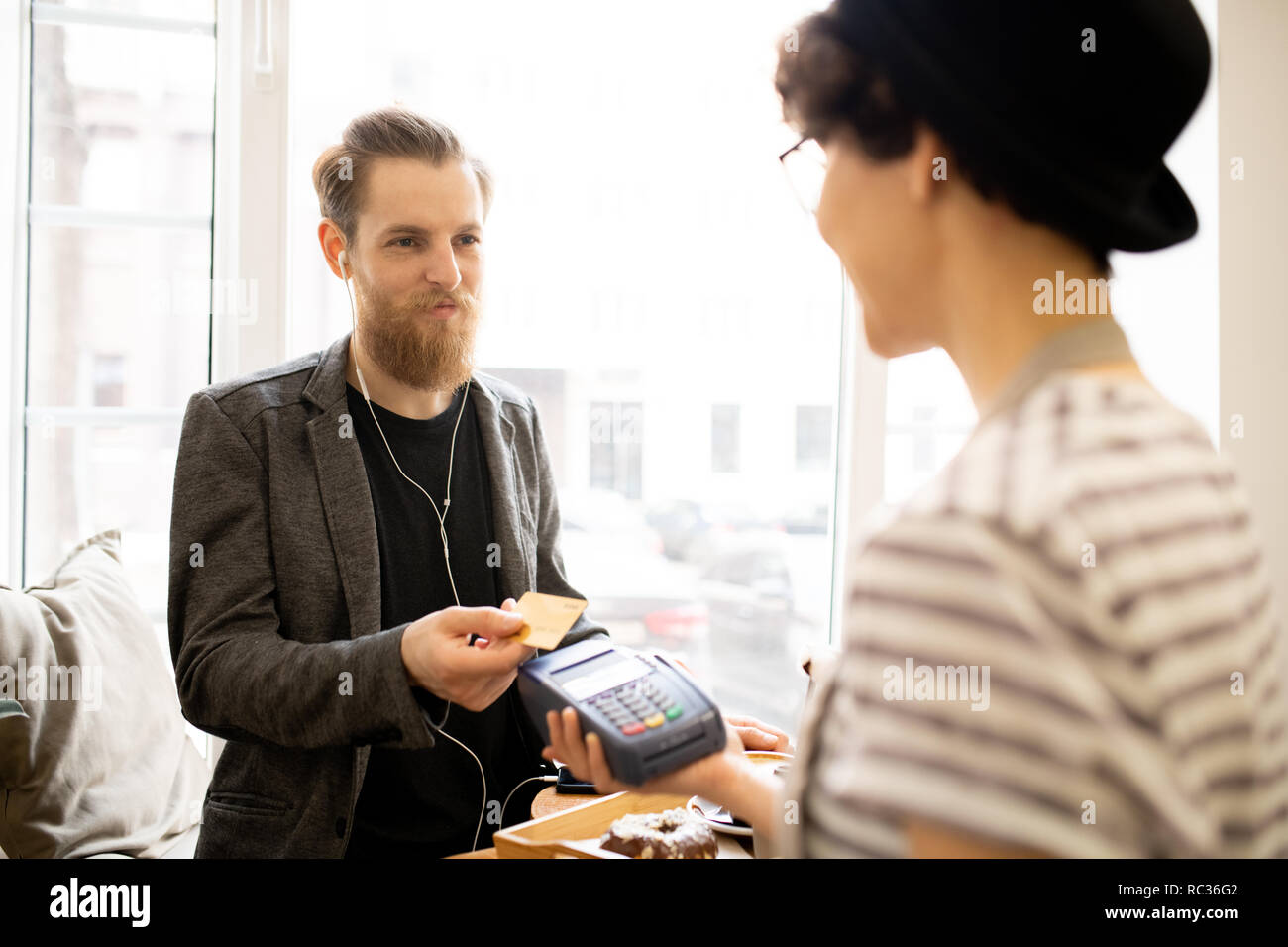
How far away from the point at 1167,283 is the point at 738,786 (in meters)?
1.80

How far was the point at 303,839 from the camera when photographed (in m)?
1.26

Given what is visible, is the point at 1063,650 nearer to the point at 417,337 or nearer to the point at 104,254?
the point at 417,337

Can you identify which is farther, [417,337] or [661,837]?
[417,337]

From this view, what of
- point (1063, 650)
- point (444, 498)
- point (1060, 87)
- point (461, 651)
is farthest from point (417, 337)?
point (1063, 650)

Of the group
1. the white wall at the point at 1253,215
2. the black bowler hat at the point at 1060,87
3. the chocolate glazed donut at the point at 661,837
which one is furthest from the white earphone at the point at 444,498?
the white wall at the point at 1253,215

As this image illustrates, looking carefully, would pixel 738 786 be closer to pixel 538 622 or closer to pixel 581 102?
pixel 538 622

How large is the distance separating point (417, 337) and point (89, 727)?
0.85 metres

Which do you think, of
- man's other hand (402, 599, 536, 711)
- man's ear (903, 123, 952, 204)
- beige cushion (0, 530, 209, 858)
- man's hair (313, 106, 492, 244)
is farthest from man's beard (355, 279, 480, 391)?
man's ear (903, 123, 952, 204)

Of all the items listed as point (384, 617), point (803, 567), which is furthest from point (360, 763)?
point (803, 567)

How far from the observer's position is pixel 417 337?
4.81ft

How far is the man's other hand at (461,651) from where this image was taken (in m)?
1.09

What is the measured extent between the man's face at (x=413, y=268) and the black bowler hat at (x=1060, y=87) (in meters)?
0.98

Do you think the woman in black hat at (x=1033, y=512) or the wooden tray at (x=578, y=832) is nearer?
the woman in black hat at (x=1033, y=512)

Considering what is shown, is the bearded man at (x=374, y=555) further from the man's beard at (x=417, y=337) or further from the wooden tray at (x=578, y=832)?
the wooden tray at (x=578, y=832)
